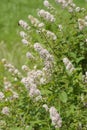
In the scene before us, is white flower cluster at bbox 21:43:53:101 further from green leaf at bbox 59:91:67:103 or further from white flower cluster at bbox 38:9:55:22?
white flower cluster at bbox 38:9:55:22

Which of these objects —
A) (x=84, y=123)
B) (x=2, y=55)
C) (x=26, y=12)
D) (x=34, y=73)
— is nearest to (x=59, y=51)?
(x=34, y=73)

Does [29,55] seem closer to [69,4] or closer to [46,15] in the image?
[46,15]

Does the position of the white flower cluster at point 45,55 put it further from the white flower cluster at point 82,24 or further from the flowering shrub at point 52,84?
the white flower cluster at point 82,24

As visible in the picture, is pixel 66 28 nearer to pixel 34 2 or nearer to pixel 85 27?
pixel 85 27

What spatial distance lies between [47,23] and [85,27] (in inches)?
11.3

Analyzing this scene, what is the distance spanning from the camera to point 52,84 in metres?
3.82

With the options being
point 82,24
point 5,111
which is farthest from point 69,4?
point 5,111

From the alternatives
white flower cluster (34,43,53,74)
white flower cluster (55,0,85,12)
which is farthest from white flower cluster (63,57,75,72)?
white flower cluster (55,0,85,12)

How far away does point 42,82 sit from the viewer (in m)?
3.82

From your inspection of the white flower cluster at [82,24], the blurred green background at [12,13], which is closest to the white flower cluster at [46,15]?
the white flower cluster at [82,24]

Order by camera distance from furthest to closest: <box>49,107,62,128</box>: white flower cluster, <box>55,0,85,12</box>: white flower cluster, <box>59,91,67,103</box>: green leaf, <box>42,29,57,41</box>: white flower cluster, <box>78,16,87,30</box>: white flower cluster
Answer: <box>55,0,85,12</box>: white flower cluster, <box>78,16,87,30</box>: white flower cluster, <box>42,29,57,41</box>: white flower cluster, <box>59,91,67,103</box>: green leaf, <box>49,107,62,128</box>: white flower cluster

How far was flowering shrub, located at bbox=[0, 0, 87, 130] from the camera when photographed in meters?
3.63

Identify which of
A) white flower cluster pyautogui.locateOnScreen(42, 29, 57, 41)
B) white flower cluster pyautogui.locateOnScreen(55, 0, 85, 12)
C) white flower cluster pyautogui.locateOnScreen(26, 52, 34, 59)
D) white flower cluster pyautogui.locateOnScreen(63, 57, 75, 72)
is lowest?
white flower cluster pyautogui.locateOnScreen(63, 57, 75, 72)

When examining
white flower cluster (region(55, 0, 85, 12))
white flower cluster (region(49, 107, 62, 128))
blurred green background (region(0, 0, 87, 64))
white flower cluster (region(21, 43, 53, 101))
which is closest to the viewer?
white flower cluster (region(49, 107, 62, 128))
